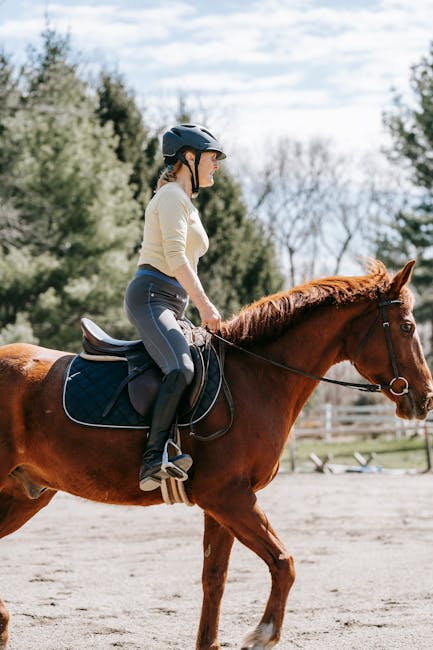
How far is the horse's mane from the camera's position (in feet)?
18.6

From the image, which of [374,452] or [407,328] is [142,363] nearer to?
[407,328]

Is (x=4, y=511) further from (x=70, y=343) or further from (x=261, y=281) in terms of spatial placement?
(x=261, y=281)

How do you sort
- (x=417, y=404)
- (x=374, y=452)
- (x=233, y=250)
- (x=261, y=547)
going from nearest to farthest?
1. (x=261, y=547)
2. (x=417, y=404)
3. (x=374, y=452)
4. (x=233, y=250)

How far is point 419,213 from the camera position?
35156 millimetres

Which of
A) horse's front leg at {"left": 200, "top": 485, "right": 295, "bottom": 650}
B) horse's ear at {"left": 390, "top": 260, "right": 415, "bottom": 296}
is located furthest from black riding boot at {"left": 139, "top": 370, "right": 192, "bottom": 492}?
horse's ear at {"left": 390, "top": 260, "right": 415, "bottom": 296}

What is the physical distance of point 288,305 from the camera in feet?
18.7

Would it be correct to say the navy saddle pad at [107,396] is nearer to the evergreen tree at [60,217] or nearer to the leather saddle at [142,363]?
the leather saddle at [142,363]

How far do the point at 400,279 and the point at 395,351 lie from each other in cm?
46

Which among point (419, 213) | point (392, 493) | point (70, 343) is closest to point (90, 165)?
point (70, 343)

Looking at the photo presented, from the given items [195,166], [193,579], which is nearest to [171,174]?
[195,166]

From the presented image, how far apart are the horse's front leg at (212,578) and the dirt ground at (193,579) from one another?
695mm

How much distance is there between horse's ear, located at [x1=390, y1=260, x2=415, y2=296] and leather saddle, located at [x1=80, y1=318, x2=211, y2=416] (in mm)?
1218

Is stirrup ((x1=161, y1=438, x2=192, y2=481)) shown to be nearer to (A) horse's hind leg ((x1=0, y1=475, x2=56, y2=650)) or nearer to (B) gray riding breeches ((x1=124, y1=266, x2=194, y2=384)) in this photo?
(B) gray riding breeches ((x1=124, y1=266, x2=194, y2=384))

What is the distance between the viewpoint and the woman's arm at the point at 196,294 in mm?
5254
